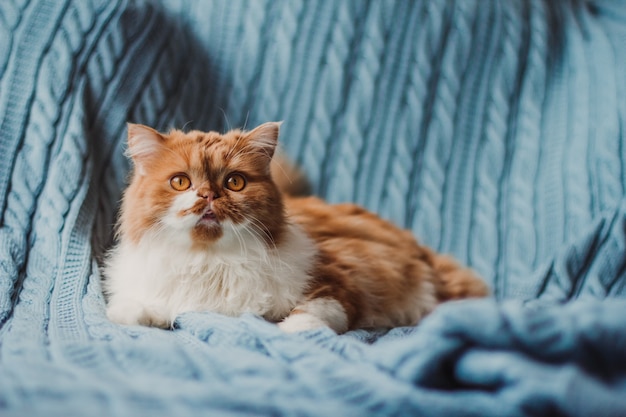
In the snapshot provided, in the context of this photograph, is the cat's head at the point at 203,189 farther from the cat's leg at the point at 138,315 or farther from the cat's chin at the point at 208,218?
the cat's leg at the point at 138,315

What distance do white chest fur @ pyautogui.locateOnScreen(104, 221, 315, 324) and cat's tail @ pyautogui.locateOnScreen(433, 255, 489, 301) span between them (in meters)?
0.45

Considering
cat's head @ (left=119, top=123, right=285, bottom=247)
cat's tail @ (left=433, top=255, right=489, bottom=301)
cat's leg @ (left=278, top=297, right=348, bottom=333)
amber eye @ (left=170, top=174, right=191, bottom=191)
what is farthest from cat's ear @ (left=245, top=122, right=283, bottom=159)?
cat's tail @ (left=433, top=255, right=489, bottom=301)

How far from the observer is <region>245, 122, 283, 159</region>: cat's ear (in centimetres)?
124

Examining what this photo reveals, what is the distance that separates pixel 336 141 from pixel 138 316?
86 cm

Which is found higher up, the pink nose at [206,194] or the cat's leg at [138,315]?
the pink nose at [206,194]

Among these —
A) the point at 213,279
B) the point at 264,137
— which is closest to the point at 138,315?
the point at 213,279

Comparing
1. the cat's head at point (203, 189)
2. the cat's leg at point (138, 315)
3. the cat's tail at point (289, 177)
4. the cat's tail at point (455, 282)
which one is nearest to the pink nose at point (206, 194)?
the cat's head at point (203, 189)

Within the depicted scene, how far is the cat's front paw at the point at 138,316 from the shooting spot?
1.20m

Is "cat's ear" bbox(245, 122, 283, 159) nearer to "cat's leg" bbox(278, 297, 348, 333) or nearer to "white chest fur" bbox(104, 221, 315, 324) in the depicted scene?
"white chest fur" bbox(104, 221, 315, 324)

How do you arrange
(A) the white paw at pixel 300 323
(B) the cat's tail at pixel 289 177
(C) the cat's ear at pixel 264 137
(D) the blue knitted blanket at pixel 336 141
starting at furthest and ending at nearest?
1. (B) the cat's tail at pixel 289 177
2. (C) the cat's ear at pixel 264 137
3. (A) the white paw at pixel 300 323
4. (D) the blue knitted blanket at pixel 336 141

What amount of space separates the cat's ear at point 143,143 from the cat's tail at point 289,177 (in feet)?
1.51

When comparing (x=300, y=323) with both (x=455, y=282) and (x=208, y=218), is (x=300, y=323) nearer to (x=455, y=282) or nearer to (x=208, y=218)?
(x=208, y=218)

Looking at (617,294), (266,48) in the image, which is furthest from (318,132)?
(617,294)

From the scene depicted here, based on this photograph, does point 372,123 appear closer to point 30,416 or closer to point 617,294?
point 617,294
